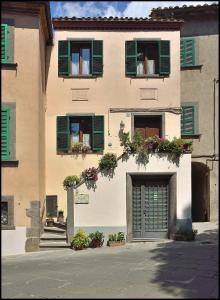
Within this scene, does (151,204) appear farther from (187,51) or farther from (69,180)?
(187,51)

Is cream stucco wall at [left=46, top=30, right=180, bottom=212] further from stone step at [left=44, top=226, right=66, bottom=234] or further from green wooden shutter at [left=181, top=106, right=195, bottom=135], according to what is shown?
green wooden shutter at [left=181, top=106, right=195, bottom=135]

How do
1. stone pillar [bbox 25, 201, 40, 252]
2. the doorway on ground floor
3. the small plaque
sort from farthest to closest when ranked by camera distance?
the doorway on ground floor, the small plaque, stone pillar [bbox 25, 201, 40, 252]

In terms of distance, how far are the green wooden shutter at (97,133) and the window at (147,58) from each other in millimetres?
1919

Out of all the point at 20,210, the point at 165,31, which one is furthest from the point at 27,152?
the point at 165,31

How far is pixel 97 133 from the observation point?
53.5 feet

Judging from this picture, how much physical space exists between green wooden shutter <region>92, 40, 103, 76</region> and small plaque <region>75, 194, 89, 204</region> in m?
4.37

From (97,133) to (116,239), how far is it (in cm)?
377

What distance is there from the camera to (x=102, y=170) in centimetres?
1489

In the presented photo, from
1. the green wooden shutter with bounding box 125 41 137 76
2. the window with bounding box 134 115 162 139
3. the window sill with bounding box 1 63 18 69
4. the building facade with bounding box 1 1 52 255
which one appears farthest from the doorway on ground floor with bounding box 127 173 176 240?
the window sill with bounding box 1 63 18 69

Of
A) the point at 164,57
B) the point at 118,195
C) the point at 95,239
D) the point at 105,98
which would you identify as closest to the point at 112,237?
the point at 95,239

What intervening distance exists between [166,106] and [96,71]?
2727 mm

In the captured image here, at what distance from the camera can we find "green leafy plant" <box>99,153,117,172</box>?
48.3 feet

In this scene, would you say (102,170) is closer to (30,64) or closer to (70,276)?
(30,64)

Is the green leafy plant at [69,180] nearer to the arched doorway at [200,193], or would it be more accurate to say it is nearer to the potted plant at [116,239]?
the potted plant at [116,239]
